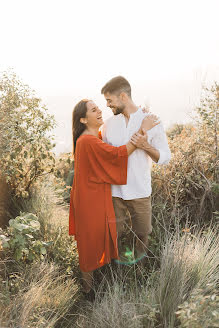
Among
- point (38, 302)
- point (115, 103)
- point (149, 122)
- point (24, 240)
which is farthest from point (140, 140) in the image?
point (38, 302)

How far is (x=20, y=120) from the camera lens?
11.6 feet

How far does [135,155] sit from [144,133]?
0.29 m

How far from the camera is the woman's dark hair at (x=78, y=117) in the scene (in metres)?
2.98

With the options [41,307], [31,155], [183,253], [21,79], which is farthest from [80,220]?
[21,79]

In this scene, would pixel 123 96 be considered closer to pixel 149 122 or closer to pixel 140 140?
pixel 149 122

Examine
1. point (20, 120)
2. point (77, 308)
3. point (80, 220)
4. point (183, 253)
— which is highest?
point (20, 120)

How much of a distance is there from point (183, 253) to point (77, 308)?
1224 millimetres

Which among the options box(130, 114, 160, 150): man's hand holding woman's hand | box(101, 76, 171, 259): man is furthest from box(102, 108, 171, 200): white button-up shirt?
box(130, 114, 160, 150): man's hand holding woman's hand

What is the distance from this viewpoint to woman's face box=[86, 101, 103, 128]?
2961mm

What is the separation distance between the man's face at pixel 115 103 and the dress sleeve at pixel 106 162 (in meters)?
0.42

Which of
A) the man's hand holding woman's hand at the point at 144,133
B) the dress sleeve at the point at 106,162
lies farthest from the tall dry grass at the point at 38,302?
the man's hand holding woman's hand at the point at 144,133

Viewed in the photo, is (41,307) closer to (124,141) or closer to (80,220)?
(80,220)

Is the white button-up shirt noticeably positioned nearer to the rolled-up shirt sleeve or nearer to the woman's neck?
the rolled-up shirt sleeve

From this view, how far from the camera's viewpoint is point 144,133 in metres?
2.78
